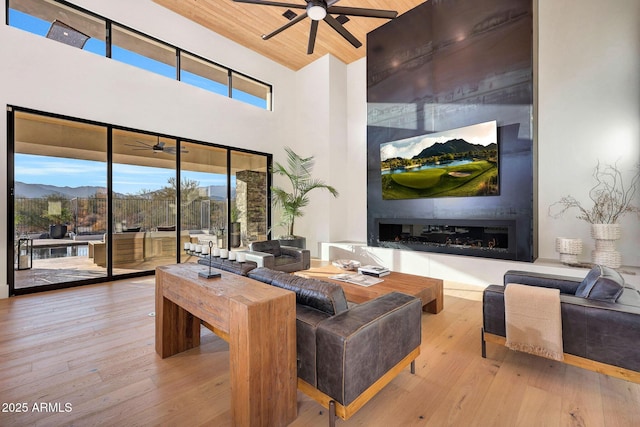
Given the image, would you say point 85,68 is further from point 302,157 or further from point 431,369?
point 431,369

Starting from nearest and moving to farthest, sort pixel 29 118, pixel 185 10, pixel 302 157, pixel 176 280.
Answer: pixel 176 280 < pixel 29 118 < pixel 185 10 < pixel 302 157

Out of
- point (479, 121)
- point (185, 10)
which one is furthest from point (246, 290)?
point (185, 10)

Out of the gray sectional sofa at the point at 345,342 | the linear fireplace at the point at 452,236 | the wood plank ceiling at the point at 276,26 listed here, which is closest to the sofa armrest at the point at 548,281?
the gray sectional sofa at the point at 345,342

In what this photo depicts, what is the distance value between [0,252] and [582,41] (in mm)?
8378

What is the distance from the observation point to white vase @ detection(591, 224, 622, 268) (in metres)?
3.48

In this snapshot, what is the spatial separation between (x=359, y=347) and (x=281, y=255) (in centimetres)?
369

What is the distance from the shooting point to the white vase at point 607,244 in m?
3.48

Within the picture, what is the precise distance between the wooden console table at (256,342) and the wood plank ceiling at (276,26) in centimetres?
471

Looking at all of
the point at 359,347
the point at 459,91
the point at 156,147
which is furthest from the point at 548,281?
the point at 156,147

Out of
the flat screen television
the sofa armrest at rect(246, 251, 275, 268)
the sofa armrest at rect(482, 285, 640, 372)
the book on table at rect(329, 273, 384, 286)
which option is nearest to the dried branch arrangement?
the flat screen television

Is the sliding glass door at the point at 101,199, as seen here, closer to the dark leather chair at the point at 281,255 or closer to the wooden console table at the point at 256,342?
the dark leather chair at the point at 281,255

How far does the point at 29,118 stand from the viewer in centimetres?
389

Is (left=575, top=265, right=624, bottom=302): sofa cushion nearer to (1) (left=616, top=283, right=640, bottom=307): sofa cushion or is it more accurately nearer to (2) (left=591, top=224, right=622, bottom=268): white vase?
(1) (left=616, top=283, right=640, bottom=307): sofa cushion

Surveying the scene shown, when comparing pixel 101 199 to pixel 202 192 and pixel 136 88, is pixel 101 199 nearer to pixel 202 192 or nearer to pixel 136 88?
pixel 202 192
